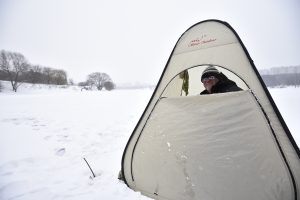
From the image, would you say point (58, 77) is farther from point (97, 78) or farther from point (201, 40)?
point (201, 40)

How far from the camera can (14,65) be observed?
4028 cm

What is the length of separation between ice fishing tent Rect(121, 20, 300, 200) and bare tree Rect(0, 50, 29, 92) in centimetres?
4288

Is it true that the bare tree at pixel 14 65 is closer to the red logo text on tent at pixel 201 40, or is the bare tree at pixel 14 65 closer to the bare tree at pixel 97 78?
the bare tree at pixel 97 78

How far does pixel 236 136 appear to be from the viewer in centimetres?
179

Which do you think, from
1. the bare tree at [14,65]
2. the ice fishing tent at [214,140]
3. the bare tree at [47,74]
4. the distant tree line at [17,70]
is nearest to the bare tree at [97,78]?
the bare tree at [47,74]

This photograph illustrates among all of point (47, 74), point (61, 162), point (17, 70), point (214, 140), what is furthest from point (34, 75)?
point (214, 140)

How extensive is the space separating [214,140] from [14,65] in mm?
49239

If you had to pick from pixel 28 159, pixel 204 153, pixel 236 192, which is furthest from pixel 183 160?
pixel 28 159

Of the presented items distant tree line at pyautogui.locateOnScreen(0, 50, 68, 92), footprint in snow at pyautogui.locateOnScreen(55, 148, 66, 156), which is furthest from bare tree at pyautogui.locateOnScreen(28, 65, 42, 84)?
footprint in snow at pyautogui.locateOnScreen(55, 148, 66, 156)

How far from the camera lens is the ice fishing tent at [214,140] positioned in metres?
1.62

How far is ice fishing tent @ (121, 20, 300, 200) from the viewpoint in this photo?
162cm

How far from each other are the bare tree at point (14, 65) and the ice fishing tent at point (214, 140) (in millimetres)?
42876

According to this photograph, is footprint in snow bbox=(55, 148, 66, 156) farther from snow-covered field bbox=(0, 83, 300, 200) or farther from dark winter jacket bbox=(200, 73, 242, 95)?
dark winter jacket bbox=(200, 73, 242, 95)

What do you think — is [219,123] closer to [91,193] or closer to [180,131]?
[180,131]
